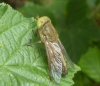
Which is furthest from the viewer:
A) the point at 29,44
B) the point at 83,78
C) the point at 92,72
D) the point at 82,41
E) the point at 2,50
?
the point at 82,41

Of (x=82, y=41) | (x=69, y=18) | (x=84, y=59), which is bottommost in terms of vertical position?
(x=84, y=59)

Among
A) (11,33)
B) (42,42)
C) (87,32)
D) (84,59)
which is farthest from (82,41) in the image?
(11,33)

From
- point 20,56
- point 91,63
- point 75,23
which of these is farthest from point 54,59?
point 75,23

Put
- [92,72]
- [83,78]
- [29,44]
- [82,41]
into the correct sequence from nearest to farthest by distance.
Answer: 1. [29,44]
2. [92,72]
3. [83,78]
4. [82,41]

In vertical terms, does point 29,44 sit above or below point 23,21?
below

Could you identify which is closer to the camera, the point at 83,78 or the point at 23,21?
the point at 23,21

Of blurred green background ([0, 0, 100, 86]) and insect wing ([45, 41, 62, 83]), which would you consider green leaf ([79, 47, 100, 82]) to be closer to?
blurred green background ([0, 0, 100, 86])

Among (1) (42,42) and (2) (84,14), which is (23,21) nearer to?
(1) (42,42)
